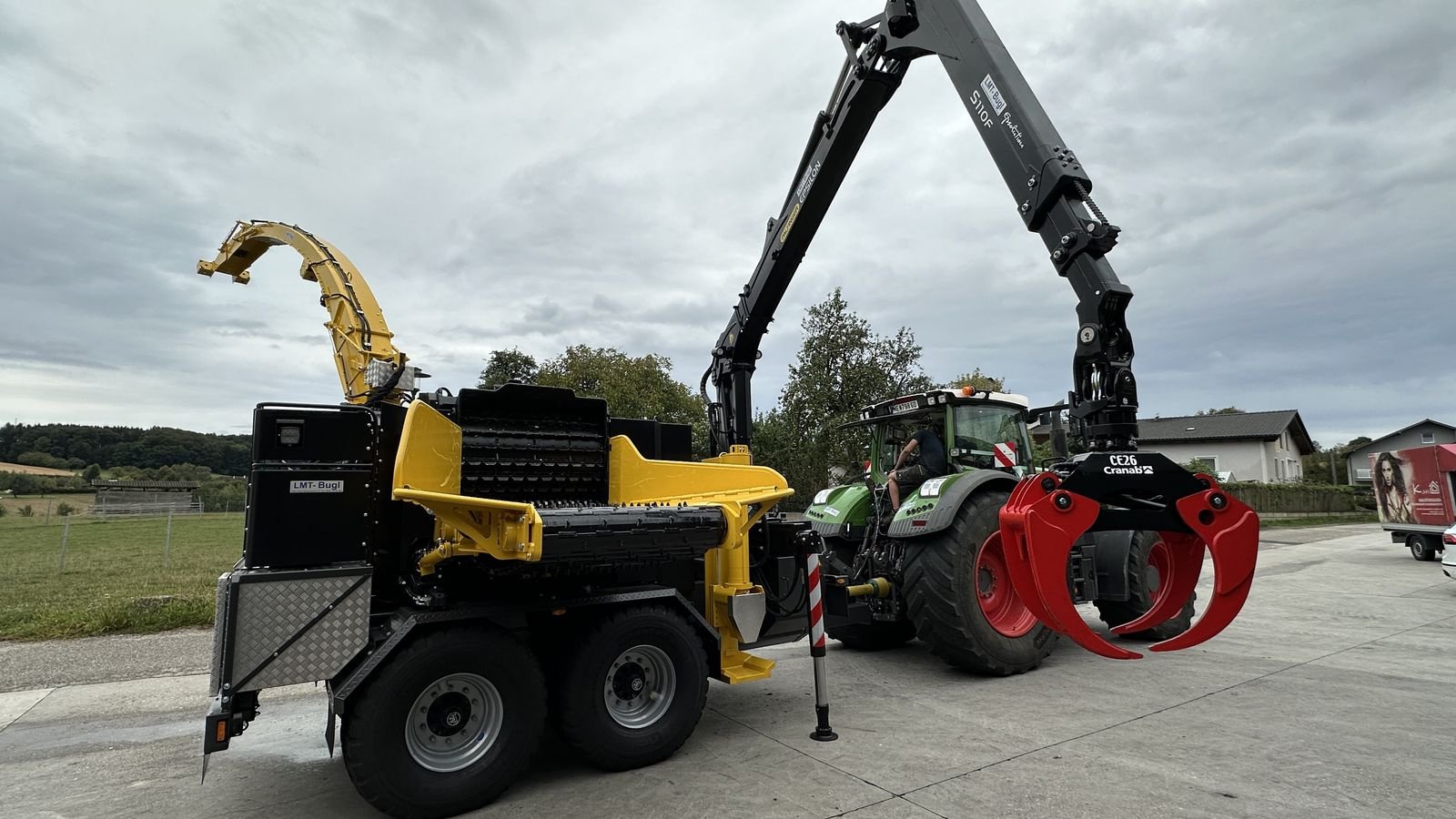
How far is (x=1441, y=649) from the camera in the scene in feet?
24.1

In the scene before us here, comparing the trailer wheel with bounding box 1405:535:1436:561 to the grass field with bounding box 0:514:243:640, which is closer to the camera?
the grass field with bounding box 0:514:243:640

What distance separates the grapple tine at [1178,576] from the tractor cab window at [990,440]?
316cm

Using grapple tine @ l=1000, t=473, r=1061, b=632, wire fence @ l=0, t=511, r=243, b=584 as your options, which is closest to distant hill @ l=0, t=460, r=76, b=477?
wire fence @ l=0, t=511, r=243, b=584

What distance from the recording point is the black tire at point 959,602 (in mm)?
6133

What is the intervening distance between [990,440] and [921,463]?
0.90 m

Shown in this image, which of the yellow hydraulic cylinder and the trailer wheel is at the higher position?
the yellow hydraulic cylinder

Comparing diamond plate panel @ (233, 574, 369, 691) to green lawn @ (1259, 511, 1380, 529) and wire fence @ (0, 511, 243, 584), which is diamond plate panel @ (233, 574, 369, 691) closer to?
wire fence @ (0, 511, 243, 584)

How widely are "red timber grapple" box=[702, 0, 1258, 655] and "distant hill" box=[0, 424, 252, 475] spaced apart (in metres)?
20.5

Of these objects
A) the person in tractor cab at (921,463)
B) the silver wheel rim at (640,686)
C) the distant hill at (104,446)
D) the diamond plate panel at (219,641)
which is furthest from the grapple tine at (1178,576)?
the distant hill at (104,446)

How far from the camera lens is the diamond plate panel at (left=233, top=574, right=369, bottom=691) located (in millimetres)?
3709

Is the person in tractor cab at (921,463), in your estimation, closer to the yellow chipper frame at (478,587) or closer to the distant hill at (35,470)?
the yellow chipper frame at (478,587)

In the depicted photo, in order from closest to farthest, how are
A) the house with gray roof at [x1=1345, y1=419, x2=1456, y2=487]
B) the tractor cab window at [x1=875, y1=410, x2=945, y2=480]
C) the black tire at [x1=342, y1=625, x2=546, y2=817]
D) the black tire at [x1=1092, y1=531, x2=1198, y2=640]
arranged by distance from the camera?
1. the black tire at [x1=342, y1=625, x2=546, y2=817]
2. the black tire at [x1=1092, y1=531, x2=1198, y2=640]
3. the tractor cab window at [x1=875, y1=410, x2=945, y2=480]
4. the house with gray roof at [x1=1345, y1=419, x2=1456, y2=487]

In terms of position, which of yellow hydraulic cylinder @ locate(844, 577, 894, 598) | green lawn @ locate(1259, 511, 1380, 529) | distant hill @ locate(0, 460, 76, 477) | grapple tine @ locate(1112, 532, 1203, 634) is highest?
distant hill @ locate(0, 460, 76, 477)

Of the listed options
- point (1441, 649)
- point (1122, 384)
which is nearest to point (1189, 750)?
point (1122, 384)
